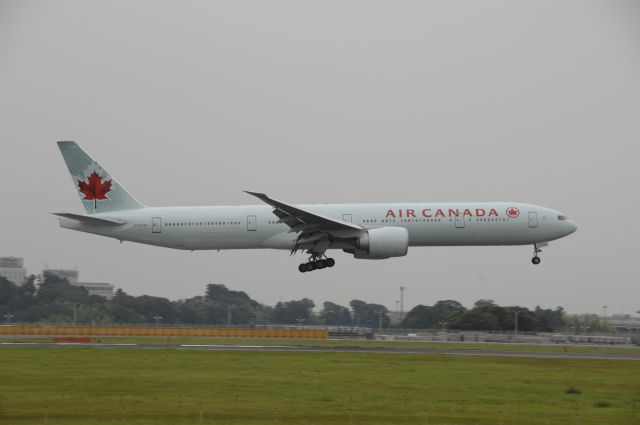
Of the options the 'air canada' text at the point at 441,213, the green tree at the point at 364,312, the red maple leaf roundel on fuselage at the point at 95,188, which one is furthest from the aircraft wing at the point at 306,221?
the green tree at the point at 364,312

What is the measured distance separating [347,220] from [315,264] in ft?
11.6

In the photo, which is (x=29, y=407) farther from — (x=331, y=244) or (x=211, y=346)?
(x=331, y=244)

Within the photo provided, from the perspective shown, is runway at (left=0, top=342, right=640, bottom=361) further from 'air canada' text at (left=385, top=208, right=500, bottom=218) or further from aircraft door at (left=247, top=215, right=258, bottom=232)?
'air canada' text at (left=385, top=208, right=500, bottom=218)

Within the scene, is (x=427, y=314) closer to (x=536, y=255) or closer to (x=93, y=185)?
(x=536, y=255)

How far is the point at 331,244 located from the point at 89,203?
630 inches

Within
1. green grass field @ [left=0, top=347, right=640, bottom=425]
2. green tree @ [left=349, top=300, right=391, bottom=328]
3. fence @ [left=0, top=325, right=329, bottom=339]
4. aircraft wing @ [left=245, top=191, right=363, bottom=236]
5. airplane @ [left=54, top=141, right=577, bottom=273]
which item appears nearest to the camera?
green grass field @ [left=0, top=347, right=640, bottom=425]

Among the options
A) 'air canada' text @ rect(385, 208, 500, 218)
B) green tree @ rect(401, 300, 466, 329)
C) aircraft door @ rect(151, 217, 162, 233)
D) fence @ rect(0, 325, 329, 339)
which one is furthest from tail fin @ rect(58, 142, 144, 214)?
green tree @ rect(401, 300, 466, 329)

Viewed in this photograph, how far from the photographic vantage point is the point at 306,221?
5256cm

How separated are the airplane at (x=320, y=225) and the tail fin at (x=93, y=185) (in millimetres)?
100

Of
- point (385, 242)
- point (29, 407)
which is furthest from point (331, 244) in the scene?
point (29, 407)

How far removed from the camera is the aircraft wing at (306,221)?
2013 inches

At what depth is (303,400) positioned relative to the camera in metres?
30.4

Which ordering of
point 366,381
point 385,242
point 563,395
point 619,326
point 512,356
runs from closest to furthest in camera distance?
point 563,395, point 366,381, point 512,356, point 385,242, point 619,326

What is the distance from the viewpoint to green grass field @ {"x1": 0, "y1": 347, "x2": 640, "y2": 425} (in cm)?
2778
